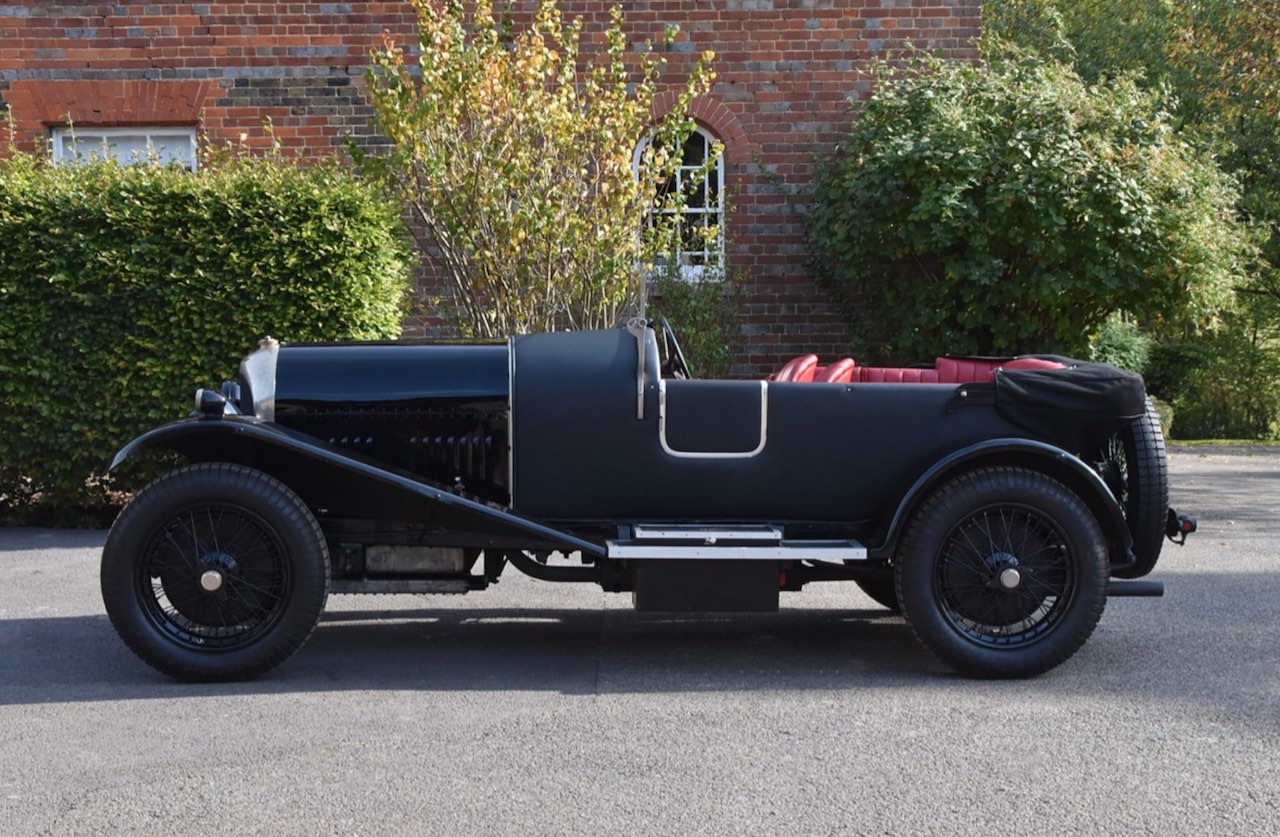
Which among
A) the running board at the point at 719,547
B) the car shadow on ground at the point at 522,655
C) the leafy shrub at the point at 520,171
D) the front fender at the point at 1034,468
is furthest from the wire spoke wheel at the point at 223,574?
the leafy shrub at the point at 520,171

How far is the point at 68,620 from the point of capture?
6398 mm

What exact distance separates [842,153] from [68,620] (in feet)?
25.1

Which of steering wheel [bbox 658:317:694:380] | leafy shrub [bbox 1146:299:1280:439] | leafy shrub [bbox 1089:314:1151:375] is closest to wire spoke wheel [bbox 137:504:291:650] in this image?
steering wheel [bbox 658:317:694:380]

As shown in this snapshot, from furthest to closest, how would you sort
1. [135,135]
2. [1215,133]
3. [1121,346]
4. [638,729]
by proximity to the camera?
[1215,133] → [1121,346] → [135,135] → [638,729]

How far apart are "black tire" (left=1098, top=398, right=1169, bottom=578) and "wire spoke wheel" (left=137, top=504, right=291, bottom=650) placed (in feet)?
10.6

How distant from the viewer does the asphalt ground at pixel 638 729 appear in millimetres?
3816

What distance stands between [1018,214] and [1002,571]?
5.59m

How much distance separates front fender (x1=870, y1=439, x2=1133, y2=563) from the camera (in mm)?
5238

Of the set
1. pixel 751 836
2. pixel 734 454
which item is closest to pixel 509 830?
pixel 751 836

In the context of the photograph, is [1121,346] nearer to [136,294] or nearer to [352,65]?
[352,65]

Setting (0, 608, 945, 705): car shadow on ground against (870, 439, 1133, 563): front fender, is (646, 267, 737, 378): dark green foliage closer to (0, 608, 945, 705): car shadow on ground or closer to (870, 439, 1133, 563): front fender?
(0, 608, 945, 705): car shadow on ground

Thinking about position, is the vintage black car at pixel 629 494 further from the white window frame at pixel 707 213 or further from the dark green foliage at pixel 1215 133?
the dark green foliage at pixel 1215 133

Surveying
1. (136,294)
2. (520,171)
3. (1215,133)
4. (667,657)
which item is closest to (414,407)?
(667,657)

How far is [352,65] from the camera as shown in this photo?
12.1 meters
